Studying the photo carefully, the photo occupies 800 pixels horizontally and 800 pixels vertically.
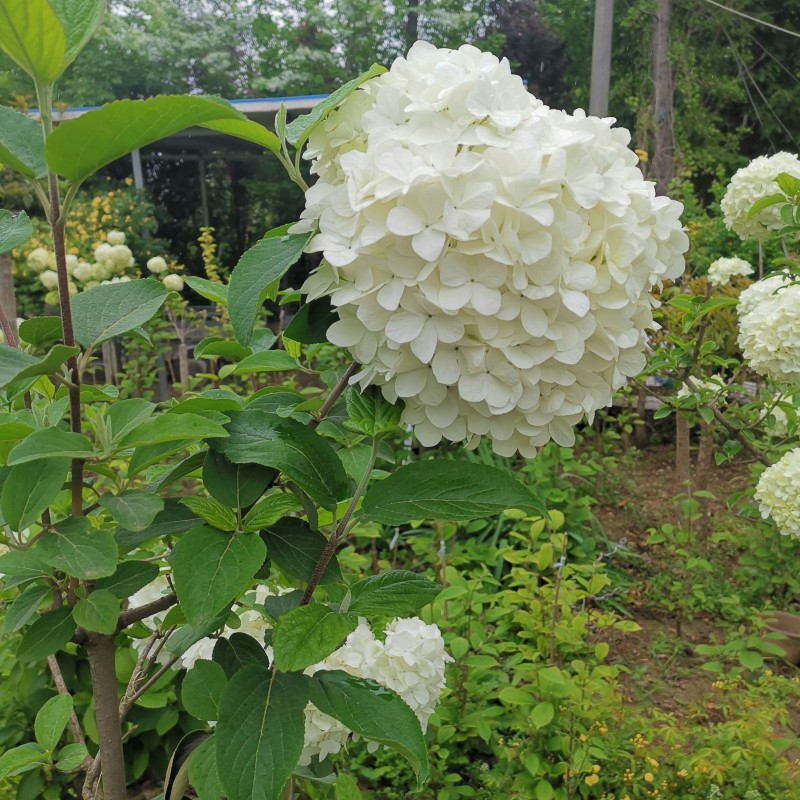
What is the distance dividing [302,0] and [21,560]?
11.4m

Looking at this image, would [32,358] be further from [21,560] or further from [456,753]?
[456,753]

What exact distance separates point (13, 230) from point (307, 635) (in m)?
0.44

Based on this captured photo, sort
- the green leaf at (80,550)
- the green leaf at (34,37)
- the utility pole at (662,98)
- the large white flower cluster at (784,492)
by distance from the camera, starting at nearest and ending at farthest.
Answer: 1. the green leaf at (34,37)
2. the green leaf at (80,550)
3. the large white flower cluster at (784,492)
4. the utility pole at (662,98)

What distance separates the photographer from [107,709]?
0.73m

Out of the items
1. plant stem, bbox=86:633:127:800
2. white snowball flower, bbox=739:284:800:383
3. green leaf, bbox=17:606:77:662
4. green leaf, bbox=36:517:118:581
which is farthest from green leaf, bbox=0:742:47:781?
white snowball flower, bbox=739:284:800:383

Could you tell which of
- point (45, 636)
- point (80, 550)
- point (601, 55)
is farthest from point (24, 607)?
point (601, 55)

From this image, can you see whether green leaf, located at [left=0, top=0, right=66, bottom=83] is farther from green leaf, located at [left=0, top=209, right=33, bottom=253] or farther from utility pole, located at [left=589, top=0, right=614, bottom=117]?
utility pole, located at [left=589, top=0, right=614, bottom=117]

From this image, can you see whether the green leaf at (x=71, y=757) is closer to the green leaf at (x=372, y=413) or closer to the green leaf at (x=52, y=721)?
the green leaf at (x=52, y=721)

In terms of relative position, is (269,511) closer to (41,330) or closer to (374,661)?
(41,330)

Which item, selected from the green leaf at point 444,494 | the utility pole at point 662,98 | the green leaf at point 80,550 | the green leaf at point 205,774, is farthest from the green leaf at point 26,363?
the utility pole at point 662,98

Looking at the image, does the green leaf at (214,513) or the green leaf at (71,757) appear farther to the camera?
the green leaf at (71,757)

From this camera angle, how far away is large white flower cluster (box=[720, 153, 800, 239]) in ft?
6.19

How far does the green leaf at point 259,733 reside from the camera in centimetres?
56

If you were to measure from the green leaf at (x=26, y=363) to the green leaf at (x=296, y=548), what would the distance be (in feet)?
0.79
